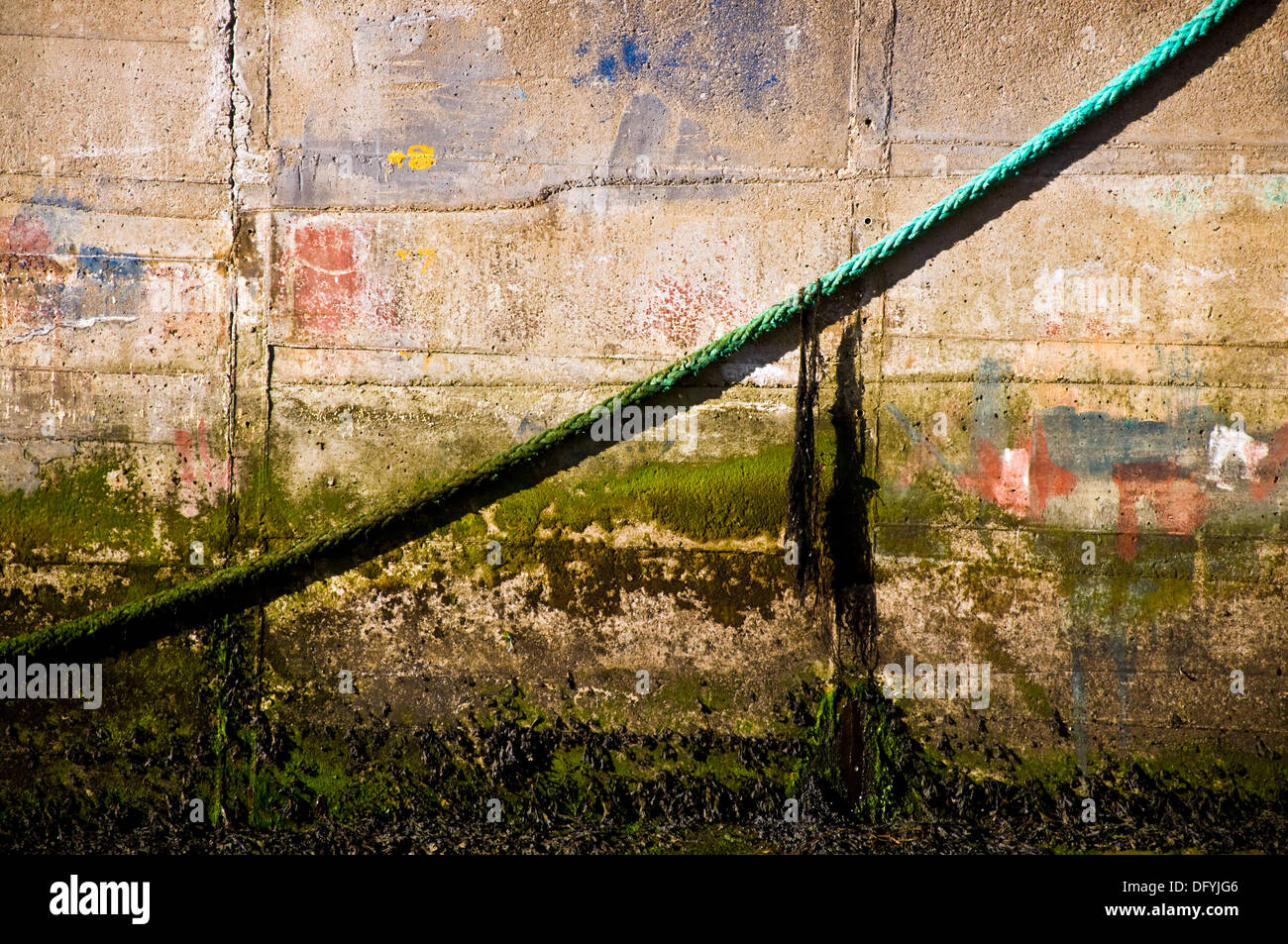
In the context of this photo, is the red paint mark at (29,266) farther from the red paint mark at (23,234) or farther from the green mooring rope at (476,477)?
the green mooring rope at (476,477)

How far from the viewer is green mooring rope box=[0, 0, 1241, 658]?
386 cm

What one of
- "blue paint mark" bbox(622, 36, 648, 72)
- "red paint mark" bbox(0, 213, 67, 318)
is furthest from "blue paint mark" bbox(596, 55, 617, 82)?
"red paint mark" bbox(0, 213, 67, 318)

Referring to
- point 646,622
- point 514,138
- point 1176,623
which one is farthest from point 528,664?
point 1176,623

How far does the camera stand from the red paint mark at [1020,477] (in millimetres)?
4008

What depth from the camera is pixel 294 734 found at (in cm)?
405

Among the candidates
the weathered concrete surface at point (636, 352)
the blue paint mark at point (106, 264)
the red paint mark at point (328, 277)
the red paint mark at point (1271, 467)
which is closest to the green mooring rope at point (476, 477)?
the weathered concrete surface at point (636, 352)

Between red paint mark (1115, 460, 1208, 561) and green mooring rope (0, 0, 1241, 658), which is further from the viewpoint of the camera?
red paint mark (1115, 460, 1208, 561)

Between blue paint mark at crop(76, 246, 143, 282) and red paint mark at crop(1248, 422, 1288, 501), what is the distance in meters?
4.98

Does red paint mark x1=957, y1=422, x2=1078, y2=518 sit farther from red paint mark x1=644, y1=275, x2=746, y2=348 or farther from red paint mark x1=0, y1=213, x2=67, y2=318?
red paint mark x1=0, y1=213, x2=67, y2=318

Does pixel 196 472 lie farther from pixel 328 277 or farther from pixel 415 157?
pixel 415 157

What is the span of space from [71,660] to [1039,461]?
14.2ft

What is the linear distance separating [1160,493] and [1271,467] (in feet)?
1.61

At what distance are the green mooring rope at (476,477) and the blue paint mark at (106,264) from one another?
1.37 m

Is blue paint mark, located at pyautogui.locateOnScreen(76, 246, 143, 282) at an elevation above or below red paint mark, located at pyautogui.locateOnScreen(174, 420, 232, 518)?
above
